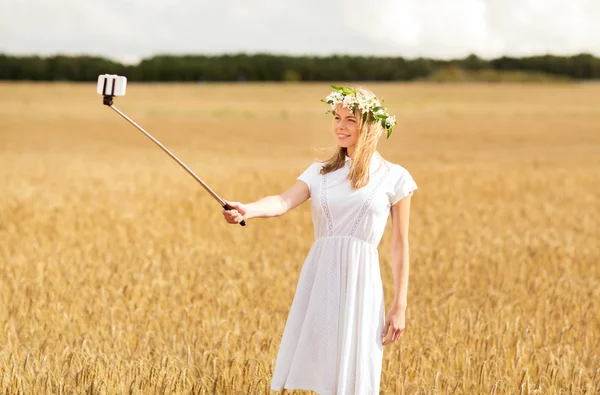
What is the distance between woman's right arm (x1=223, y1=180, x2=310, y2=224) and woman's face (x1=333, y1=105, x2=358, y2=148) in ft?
0.95

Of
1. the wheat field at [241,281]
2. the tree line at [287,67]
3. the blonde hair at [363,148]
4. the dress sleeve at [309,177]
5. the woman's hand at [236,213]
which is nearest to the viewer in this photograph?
the woman's hand at [236,213]

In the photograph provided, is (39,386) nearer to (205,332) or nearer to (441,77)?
(205,332)

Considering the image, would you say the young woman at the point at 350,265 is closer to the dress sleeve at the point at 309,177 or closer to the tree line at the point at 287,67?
the dress sleeve at the point at 309,177

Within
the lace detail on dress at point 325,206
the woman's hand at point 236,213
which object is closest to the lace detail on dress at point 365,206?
the lace detail on dress at point 325,206

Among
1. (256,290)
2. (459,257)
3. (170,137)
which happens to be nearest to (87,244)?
(256,290)

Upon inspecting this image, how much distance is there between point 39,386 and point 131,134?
A: 37.8 meters

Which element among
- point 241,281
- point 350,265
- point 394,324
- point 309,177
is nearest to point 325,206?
point 309,177

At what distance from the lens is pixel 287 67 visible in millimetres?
102688

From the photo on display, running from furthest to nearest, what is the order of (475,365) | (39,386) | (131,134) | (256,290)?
(131,134) → (256,290) → (475,365) → (39,386)

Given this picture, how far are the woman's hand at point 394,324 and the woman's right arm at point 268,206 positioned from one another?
675 millimetres

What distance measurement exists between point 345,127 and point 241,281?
13.3 feet

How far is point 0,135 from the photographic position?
129 ft

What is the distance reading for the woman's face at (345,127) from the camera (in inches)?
172

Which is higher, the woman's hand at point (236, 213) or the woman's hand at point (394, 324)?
the woman's hand at point (236, 213)
